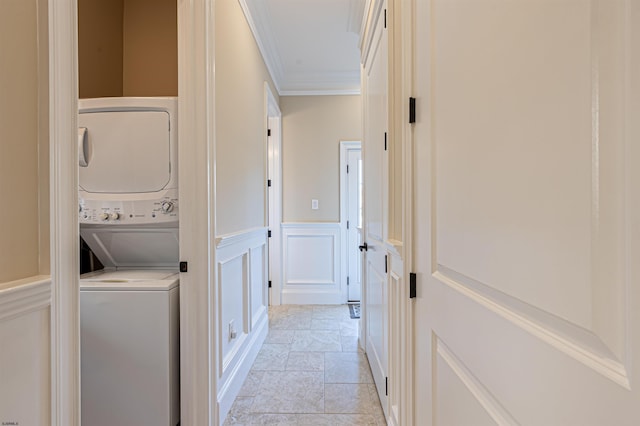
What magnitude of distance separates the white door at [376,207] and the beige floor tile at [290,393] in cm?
40

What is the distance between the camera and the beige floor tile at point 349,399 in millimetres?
1907

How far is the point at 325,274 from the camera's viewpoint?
402 cm

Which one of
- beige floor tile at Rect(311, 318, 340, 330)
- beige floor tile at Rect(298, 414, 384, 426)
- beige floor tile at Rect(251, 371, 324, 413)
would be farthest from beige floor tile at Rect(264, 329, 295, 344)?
beige floor tile at Rect(298, 414, 384, 426)

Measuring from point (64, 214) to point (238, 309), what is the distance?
1.55 m

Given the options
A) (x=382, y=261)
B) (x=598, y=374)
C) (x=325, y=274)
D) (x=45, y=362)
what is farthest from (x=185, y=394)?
(x=325, y=274)

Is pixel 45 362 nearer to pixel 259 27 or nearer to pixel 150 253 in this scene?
pixel 150 253

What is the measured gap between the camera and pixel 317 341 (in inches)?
114

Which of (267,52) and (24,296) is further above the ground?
(267,52)

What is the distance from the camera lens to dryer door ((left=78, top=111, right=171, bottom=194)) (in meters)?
1.67

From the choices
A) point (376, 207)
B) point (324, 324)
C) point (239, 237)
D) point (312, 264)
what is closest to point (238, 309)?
point (239, 237)

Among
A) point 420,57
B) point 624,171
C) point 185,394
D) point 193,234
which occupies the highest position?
point 420,57

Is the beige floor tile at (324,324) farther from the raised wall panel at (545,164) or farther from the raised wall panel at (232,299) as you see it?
the raised wall panel at (545,164)

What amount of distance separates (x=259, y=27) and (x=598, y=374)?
3066mm

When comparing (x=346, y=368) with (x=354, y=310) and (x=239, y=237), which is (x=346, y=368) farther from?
(x=354, y=310)
